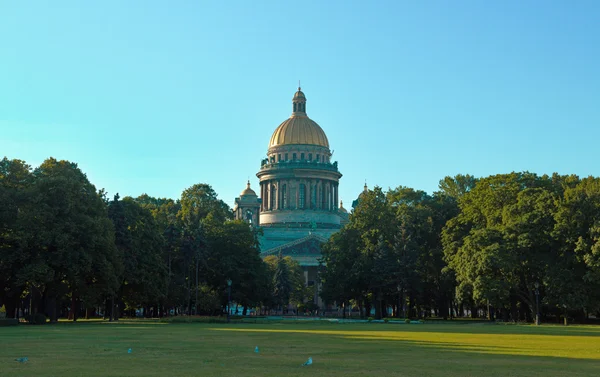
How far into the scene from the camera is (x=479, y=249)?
6994 cm

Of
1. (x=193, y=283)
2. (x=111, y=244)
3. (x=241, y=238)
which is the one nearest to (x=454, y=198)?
(x=241, y=238)

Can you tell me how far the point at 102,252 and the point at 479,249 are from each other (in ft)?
107

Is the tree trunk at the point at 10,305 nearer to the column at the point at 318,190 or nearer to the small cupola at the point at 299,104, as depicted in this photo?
the column at the point at 318,190

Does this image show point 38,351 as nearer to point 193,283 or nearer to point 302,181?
point 193,283

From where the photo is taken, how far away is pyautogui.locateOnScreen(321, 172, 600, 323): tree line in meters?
64.7

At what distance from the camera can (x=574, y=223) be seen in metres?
64.7

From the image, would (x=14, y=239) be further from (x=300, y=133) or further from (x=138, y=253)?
(x=300, y=133)

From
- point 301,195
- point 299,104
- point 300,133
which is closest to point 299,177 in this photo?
point 301,195

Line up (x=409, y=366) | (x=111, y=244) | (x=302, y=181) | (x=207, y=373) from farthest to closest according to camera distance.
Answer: (x=302, y=181), (x=111, y=244), (x=409, y=366), (x=207, y=373)

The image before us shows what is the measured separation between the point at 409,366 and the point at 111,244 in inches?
1817

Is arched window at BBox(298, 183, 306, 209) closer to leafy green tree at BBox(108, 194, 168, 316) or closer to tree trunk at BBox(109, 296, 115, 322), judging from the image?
leafy green tree at BBox(108, 194, 168, 316)

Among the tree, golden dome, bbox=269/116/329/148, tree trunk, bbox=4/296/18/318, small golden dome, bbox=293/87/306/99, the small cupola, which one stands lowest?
tree trunk, bbox=4/296/18/318

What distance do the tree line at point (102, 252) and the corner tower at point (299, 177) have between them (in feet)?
230

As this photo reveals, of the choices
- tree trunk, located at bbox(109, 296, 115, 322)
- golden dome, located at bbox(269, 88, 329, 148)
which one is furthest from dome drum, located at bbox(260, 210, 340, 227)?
tree trunk, located at bbox(109, 296, 115, 322)
